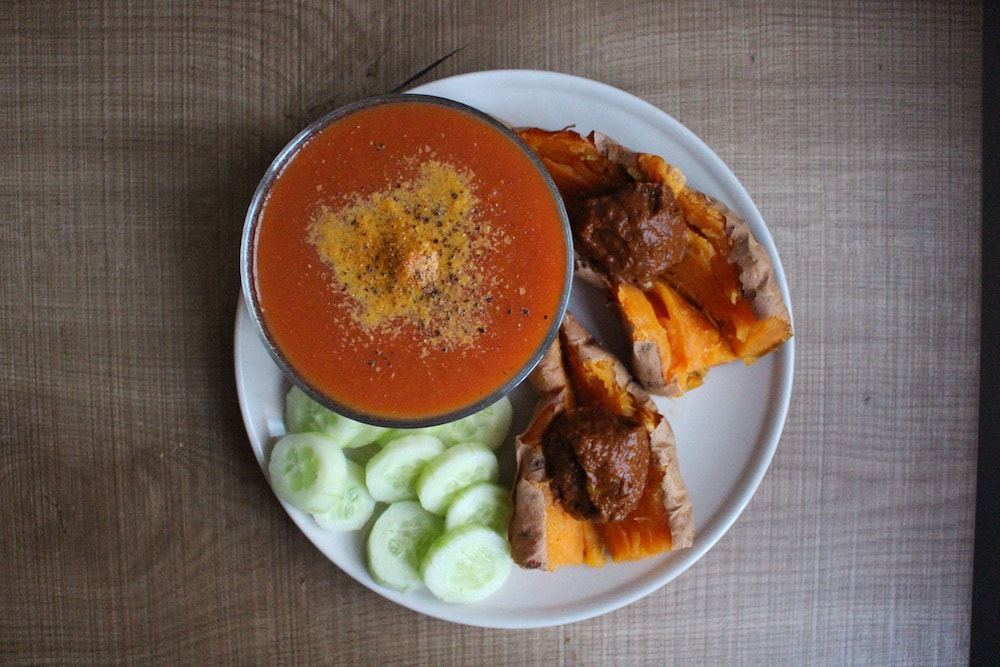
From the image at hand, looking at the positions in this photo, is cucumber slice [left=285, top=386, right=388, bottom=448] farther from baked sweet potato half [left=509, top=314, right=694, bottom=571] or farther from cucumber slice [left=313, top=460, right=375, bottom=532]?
baked sweet potato half [left=509, top=314, right=694, bottom=571]

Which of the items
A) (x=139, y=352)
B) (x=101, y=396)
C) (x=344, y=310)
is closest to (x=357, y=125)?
(x=344, y=310)

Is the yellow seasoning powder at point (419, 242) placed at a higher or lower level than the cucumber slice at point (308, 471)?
higher

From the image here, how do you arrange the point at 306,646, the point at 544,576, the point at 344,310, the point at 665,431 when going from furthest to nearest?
the point at 306,646 → the point at 544,576 → the point at 665,431 → the point at 344,310

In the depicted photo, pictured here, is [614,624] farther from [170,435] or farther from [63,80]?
[63,80]

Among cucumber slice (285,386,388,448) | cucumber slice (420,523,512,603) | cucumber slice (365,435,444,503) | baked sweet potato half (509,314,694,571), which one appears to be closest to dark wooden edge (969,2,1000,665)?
baked sweet potato half (509,314,694,571)

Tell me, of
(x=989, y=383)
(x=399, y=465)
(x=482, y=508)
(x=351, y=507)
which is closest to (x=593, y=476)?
Result: (x=482, y=508)

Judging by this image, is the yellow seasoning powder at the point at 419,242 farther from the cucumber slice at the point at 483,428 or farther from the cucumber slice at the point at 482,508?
the cucumber slice at the point at 482,508

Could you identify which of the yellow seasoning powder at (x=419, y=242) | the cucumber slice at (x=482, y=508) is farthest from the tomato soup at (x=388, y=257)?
the cucumber slice at (x=482, y=508)
